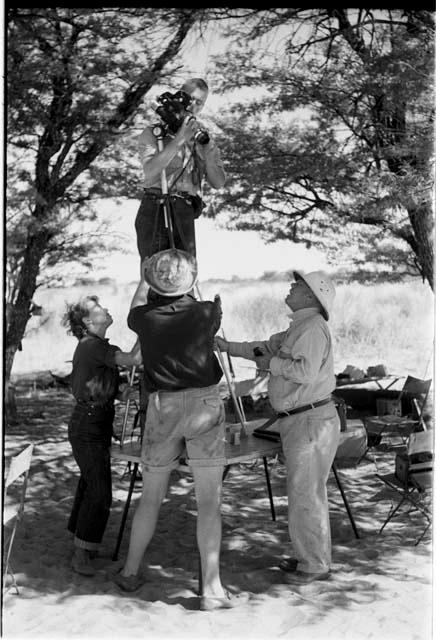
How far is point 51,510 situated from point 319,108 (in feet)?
16.1

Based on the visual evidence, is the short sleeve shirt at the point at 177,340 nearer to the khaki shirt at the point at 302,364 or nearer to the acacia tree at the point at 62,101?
the khaki shirt at the point at 302,364

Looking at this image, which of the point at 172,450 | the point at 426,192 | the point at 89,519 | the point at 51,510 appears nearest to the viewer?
the point at 172,450

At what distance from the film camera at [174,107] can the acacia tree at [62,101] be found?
3.58 m

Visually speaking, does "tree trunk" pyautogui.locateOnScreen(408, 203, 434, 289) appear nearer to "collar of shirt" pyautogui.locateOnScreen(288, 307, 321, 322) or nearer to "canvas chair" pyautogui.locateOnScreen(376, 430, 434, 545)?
"canvas chair" pyautogui.locateOnScreen(376, 430, 434, 545)

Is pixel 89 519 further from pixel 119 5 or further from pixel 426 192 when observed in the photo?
pixel 426 192

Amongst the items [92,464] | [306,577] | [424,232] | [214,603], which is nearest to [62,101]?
[424,232]

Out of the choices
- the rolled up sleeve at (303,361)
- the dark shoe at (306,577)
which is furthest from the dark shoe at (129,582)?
the rolled up sleeve at (303,361)

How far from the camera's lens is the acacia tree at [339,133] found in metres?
7.24

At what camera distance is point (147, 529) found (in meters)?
3.86

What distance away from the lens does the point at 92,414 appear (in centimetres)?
421

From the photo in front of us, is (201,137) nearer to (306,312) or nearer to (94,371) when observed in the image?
(306,312)

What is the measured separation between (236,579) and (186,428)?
96cm

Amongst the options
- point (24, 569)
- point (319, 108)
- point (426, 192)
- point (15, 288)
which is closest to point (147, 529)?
point (24, 569)

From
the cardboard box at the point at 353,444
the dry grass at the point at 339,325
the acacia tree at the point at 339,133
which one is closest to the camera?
the cardboard box at the point at 353,444
